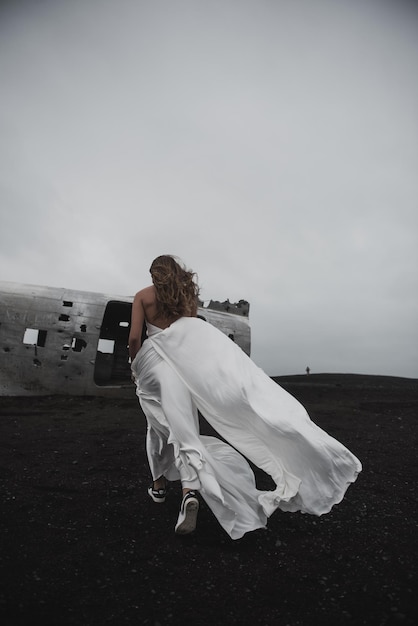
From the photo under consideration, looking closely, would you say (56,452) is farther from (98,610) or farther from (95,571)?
(98,610)

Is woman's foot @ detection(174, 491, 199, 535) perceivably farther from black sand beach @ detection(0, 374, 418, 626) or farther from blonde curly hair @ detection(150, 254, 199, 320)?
blonde curly hair @ detection(150, 254, 199, 320)

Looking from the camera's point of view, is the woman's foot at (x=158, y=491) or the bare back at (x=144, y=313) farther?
the woman's foot at (x=158, y=491)

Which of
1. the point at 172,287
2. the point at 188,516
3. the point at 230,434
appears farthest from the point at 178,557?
the point at 172,287

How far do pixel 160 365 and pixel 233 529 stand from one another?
1349 mm

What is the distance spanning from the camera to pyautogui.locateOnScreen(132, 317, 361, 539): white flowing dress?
8.88 ft

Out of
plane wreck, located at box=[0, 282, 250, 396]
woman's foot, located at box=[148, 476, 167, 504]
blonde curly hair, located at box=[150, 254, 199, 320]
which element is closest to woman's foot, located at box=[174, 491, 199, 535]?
woman's foot, located at box=[148, 476, 167, 504]

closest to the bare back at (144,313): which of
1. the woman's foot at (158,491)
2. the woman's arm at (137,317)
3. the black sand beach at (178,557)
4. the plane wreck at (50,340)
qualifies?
the woman's arm at (137,317)

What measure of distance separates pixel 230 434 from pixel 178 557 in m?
0.97

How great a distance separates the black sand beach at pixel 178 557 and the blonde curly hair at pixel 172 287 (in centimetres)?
171

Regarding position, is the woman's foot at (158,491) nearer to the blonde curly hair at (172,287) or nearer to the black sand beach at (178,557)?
the black sand beach at (178,557)

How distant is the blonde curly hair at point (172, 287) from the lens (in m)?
3.10

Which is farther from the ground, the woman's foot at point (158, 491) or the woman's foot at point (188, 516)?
the woman's foot at point (188, 516)

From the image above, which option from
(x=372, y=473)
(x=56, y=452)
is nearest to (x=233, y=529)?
(x=372, y=473)

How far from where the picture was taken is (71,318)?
11.3 metres
